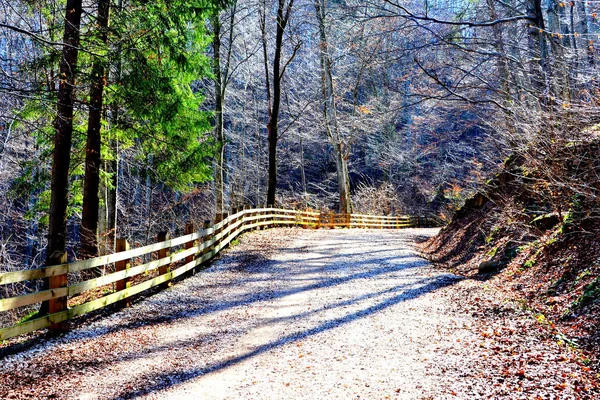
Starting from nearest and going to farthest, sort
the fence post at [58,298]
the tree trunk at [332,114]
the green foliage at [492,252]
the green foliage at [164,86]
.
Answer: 1. the fence post at [58,298]
2. the green foliage at [164,86]
3. the green foliage at [492,252]
4. the tree trunk at [332,114]

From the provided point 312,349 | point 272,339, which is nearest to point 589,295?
point 312,349

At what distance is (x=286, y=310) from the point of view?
22.8 feet

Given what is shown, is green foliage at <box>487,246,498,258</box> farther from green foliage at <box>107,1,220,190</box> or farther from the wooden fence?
green foliage at <box>107,1,220,190</box>

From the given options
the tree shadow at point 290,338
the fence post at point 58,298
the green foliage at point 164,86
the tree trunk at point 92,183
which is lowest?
the tree shadow at point 290,338

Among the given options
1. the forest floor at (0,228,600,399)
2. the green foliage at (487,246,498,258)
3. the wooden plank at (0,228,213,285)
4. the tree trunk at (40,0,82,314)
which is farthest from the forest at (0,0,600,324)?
the forest floor at (0,228,600,399)

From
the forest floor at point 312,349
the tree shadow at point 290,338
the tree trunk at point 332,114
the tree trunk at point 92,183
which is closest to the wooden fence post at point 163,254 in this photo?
the forest floor at point 312,349

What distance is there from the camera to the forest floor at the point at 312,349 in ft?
13.4

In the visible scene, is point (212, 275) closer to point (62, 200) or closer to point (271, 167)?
point (62, 200)

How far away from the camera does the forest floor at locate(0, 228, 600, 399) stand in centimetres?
409

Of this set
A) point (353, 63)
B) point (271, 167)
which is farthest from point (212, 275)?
point (353, 63)

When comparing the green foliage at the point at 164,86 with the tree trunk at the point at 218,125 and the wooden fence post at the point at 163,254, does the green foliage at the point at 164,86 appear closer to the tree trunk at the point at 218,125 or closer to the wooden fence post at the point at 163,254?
the wooden fence post at the point at 163,254

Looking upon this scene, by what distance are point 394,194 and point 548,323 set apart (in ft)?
105

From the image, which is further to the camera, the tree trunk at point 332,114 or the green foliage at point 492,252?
the tree trunk at point 332,114

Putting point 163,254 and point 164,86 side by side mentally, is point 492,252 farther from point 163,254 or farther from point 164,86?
point 164,86
